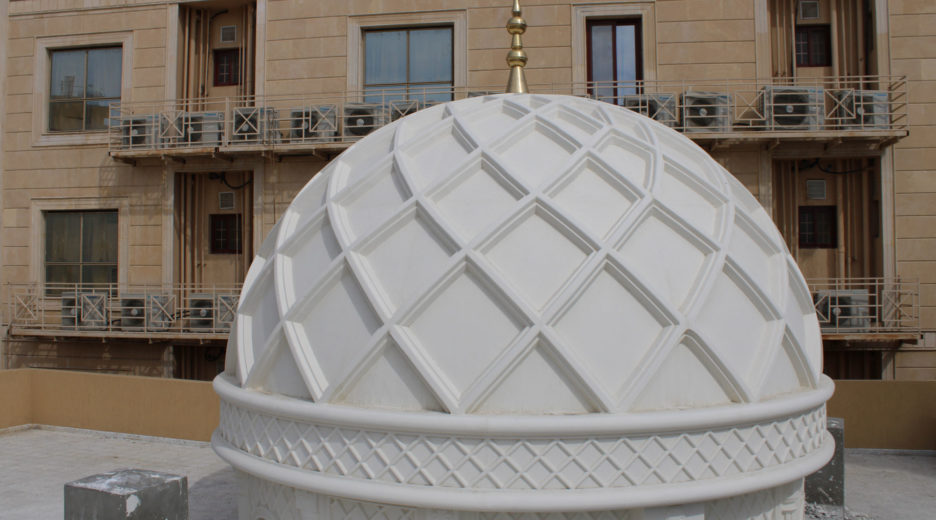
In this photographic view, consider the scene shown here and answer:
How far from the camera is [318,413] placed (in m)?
4.95

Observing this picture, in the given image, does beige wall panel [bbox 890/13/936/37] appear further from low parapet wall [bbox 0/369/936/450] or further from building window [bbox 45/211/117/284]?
building window [bbox 45/211/117/284]

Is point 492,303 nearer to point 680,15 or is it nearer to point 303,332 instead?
point 303,332

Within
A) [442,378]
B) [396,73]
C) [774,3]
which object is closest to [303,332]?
[442,378]

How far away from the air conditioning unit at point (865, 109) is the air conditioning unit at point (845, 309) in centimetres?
427

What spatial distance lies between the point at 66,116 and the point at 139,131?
3.86m

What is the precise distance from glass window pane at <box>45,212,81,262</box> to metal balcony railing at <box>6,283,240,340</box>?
0.97 meters

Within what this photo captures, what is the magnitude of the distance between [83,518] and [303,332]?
8.68ft

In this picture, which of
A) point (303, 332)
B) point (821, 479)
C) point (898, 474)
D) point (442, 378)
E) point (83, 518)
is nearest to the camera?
point (442, 378)

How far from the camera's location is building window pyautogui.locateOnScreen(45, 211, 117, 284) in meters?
21.7

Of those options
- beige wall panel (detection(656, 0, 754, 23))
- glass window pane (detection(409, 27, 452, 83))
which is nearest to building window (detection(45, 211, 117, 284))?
glass window pane (detection(409, 27, 452, 83))

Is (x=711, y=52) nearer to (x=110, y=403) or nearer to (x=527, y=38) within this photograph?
(x=527, y=38)

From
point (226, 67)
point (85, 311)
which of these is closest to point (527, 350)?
point (85, 311)

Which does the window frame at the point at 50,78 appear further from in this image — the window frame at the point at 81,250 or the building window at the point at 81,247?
the building window at the point at 81,247

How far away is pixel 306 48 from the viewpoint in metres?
20.1
